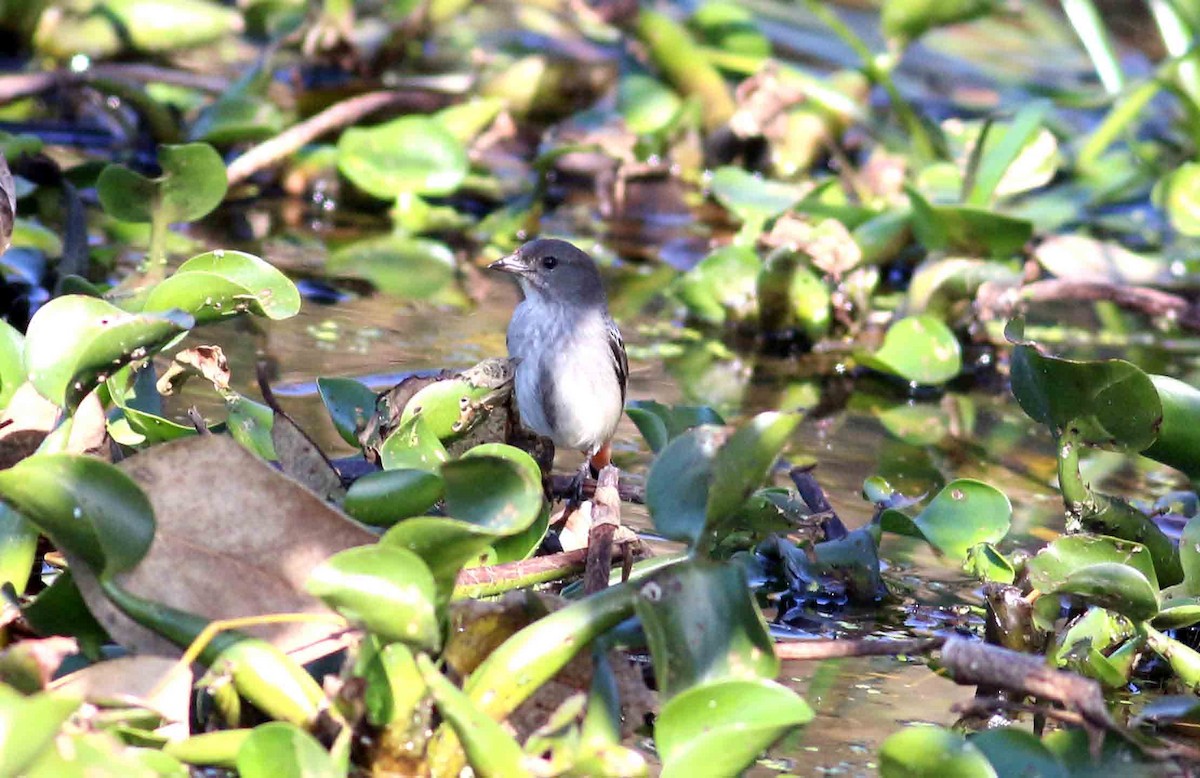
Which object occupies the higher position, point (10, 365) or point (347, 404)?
point (10, 365)

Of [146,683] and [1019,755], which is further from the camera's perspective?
[1019,755]

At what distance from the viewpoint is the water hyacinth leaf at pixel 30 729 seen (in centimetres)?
160

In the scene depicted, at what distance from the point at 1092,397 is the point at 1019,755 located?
0.76 meters

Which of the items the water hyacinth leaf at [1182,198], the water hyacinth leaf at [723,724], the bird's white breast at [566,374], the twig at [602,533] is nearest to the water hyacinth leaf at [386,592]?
the water hyacinth leaf at [723,724]

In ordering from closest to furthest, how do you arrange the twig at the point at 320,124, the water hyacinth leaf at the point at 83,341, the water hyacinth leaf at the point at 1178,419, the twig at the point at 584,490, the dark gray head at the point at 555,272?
1. the water hyacinth leaf at the point at 83,341
2. the water hyacinth leaf at the point at 1178,419
3. the twig at the point at 584,490
4. the dark gray head at the point at 555,272
5. the twig at the point at 320,124

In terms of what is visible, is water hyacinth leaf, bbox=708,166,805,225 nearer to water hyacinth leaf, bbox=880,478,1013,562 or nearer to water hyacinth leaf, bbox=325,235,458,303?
water hyacinth leaf, bbox=325,235,458,303

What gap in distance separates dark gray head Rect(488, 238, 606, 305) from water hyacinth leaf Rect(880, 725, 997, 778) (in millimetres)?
1900

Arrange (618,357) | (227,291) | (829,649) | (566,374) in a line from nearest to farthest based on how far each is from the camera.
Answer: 1. (829,649)
2. (227,291)
3. (566,374)
4. (618,357)

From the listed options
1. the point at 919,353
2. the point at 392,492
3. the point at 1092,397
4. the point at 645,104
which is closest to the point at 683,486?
the point at 392,492

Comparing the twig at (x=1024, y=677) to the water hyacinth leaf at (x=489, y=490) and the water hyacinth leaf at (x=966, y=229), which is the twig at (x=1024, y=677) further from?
the water hyacinth leaf at (x=966, y=229)

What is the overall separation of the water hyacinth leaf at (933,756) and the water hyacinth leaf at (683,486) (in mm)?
394

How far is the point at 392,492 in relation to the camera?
7.61 ft

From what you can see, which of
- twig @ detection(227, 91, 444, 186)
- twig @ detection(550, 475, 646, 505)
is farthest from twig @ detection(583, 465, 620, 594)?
twig @ detection(227, 91, 444, 186)

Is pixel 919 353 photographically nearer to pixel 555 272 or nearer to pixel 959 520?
pixel 555 272
